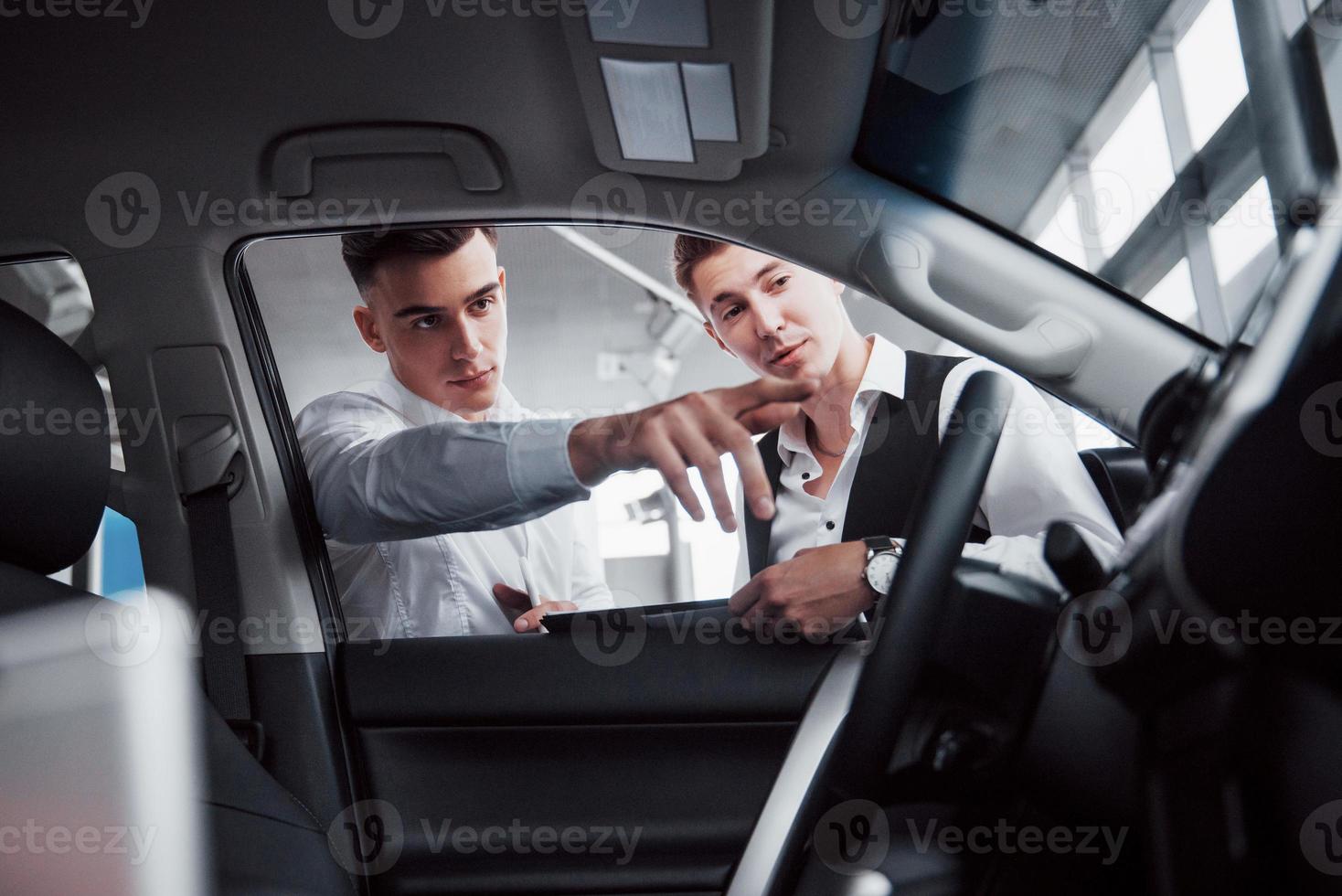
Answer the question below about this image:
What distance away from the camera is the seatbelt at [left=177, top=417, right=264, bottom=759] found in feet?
4.56

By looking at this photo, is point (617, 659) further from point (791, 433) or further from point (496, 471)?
point (791, 433)

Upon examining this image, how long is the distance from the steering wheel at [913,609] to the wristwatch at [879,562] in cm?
58

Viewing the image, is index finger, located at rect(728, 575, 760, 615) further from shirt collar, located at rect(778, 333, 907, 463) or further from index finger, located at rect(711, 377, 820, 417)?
index finger, located at rect(711, 377, 820, 417)

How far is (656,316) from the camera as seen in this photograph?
59.3 inches

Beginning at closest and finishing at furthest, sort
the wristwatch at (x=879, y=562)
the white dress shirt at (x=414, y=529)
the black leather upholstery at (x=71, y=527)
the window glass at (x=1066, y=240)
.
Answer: the black leather upholstery at (x=71, y=527) → the window glass at (x=1066, y=240) → the wristwatch at (x=879, y=562) → the white dress shirt at (x=414, y=529)

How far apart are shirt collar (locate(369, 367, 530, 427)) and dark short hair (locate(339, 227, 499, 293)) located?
148 mm

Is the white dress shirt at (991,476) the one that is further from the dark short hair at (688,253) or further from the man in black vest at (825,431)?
the dark short hair at (688,253)

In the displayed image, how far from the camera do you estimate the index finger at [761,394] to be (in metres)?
0.70

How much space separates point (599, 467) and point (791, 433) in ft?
0.96

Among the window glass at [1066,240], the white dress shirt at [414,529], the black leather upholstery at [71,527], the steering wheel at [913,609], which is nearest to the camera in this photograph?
the steering wheel at [913,609]

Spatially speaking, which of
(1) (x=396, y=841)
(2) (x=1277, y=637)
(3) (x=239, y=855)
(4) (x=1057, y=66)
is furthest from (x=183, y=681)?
(4) (x=1057, y=66)

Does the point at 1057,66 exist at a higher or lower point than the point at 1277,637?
higher

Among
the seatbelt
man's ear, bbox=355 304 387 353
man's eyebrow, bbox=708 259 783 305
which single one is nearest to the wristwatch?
man's eyebrow, bbox=708 259 783 305

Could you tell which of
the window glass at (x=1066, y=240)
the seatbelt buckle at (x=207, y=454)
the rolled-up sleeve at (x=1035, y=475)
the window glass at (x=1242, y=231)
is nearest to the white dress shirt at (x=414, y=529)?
the seatbelt buckle at (x=207, y=454)
